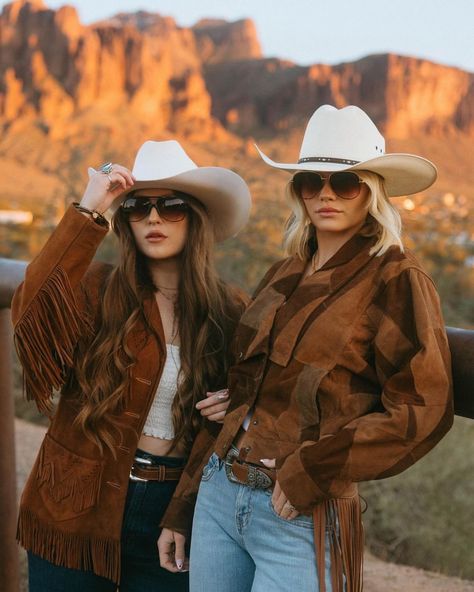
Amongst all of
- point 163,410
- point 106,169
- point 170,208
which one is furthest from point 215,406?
point 106,169

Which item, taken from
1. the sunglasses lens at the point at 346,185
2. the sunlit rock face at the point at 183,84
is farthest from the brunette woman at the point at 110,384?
the sunlit rock face at the point at 183,84

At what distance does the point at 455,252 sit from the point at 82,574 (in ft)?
46.8

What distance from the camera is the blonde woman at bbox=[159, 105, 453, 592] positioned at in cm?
170

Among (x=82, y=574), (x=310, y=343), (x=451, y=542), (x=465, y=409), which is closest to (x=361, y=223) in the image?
(x=310, y=343)

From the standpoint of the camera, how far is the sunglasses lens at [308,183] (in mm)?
1998

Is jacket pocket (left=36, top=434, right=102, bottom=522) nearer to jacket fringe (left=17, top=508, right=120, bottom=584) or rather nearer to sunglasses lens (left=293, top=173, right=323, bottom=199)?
jacket fringe (left=17, top=508, right=120, bottom=584)

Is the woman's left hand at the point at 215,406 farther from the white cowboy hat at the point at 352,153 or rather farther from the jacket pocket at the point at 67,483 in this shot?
the white cowboy hat at the point at 352,153

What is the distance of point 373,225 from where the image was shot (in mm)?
1974

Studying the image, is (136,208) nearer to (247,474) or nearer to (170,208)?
(170,208)

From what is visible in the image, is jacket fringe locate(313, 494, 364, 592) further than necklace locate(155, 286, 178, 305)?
No

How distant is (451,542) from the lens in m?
4.79

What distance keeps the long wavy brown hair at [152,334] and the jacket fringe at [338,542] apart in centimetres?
59

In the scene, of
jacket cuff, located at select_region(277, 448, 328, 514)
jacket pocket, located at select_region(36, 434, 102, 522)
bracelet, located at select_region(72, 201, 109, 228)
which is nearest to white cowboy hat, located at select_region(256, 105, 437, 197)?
bracelet, located at select_region(72, 201, 109, 228)

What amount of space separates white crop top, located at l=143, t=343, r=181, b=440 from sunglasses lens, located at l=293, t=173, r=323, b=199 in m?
0.70
